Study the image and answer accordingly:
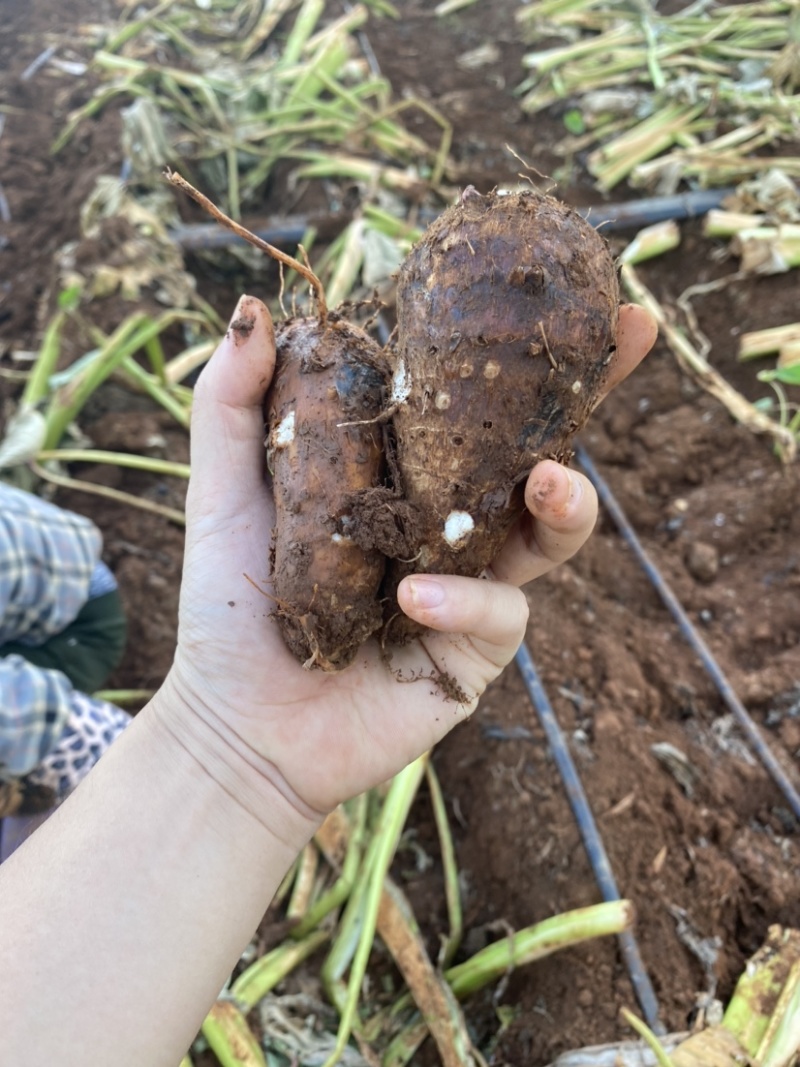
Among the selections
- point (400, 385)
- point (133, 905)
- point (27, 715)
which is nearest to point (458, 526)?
point (400, 385)

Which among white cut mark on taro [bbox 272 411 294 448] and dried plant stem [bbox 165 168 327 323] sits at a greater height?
dried plant stem [bbox 165 168 327 323]

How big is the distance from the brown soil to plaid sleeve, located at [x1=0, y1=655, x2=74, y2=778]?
45 cm

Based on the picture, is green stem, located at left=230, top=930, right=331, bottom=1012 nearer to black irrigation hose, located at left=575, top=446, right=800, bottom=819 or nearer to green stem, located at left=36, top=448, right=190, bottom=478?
black irrigation hose, located at left=575, top=446, right=800, bottom=819

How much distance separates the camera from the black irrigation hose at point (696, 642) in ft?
6.21

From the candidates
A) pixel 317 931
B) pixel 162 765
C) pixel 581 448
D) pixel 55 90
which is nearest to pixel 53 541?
pixel 162 765

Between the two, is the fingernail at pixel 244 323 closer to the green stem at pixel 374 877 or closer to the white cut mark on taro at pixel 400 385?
the white cut mark on taro at pixel 400 385

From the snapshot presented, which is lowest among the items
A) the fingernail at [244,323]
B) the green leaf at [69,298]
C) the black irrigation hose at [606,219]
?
the black irrigation hose at [606,219]

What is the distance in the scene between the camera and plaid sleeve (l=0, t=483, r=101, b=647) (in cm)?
198

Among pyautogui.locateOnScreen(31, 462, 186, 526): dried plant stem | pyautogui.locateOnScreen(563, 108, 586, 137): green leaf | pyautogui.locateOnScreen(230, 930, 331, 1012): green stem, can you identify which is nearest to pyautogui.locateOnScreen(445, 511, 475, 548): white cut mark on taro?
pyautogui.locateOnScreen(230, 930, 331, 1012): green stem

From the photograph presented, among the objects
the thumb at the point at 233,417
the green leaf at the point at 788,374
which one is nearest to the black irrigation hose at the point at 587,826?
the thumb at the point at 233,417

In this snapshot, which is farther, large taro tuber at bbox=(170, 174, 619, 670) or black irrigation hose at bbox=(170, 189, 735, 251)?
black irrigation hose at bbox=(170, 189, 735, 251)

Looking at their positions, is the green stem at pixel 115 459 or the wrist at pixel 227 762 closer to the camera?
the wrist at pixel 227 762

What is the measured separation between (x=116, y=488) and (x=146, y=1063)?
209cm

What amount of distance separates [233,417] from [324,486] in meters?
0.25
